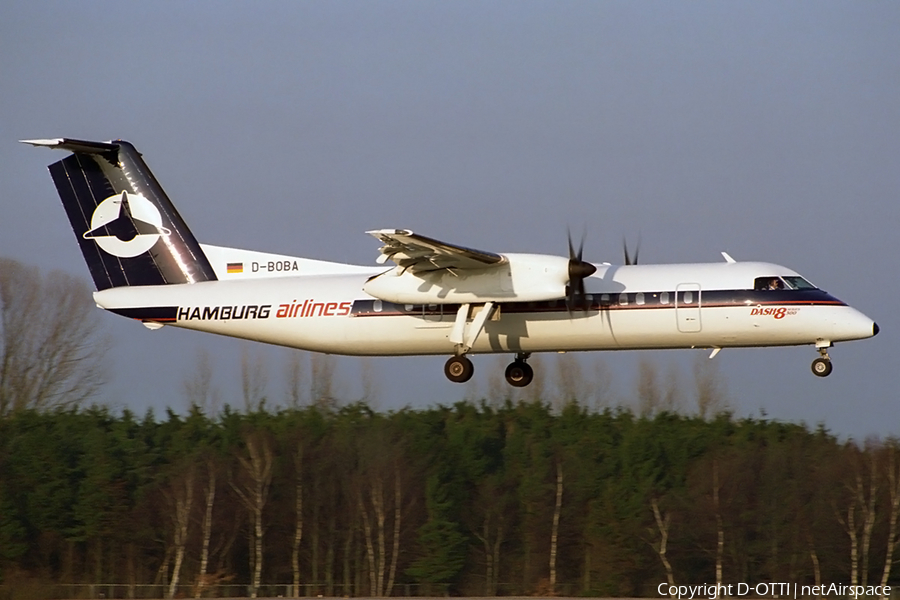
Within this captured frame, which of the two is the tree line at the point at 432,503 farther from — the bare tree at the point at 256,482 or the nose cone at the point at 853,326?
the nose cone at the point at 853,326

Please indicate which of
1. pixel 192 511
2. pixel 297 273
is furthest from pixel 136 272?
pixel 192 511

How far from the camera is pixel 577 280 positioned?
1923 cm

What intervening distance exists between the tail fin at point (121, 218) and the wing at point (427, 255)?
4275 millimetres

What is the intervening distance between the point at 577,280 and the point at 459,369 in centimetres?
267

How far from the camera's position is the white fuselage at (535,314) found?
1903 cm

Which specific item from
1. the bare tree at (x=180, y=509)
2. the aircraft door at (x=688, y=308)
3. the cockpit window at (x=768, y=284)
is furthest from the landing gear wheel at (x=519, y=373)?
the bare tree at (x=180, y=509)

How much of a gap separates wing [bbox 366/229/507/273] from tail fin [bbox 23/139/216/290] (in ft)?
14.0

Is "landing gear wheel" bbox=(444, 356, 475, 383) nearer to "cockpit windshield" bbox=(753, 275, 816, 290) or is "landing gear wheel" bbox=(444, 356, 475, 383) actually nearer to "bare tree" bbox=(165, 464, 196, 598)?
"cockpit windshield" bbox=(753, 275, 816, 290)

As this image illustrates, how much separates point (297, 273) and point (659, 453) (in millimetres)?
22429

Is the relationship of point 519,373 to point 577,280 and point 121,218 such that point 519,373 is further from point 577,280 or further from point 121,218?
point 121,218

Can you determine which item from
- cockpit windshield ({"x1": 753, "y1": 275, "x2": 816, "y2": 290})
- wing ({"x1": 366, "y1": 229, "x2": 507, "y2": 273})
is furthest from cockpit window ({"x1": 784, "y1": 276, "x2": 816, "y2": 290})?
wing ({"x1": 366, "y1": 229, "x2": 507, "y2": 273})

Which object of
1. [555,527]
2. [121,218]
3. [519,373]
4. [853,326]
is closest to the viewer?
[853,326]

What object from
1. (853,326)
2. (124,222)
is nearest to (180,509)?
(124,222)

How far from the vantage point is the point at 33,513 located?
3803 cm
